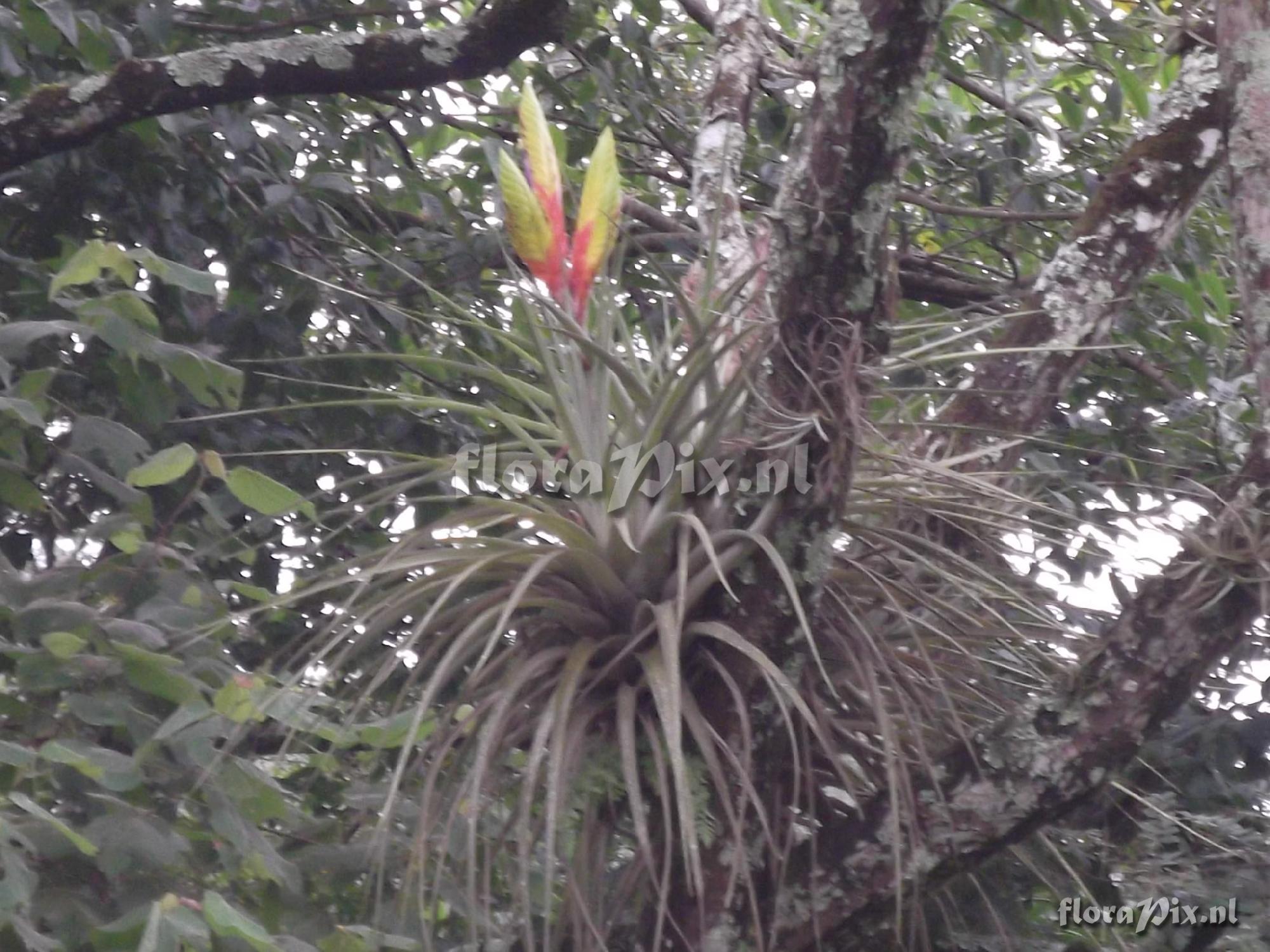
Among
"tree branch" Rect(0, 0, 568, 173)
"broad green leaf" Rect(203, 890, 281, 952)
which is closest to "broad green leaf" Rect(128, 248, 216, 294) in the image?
"tree branch" Rect(0, 0, 568, 173)

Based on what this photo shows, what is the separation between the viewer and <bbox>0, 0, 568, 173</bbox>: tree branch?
2.04 m

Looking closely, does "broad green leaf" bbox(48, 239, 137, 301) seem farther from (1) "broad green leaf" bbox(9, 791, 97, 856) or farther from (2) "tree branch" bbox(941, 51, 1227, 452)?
(2) "tree branch" bbox(941, 51, 1227, 452)

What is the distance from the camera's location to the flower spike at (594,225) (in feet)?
4.97

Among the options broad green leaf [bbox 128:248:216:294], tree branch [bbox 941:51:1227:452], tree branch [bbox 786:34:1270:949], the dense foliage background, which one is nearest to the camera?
tree branch [bbox 786:34:1270:949]

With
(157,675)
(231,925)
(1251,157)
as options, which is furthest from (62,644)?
(1251,157)

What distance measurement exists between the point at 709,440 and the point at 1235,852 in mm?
861

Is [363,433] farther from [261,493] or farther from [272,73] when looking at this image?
[261,493]

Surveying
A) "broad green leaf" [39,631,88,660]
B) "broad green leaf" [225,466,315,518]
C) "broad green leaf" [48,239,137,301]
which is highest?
"broad green leaf" [48,239,137,301]

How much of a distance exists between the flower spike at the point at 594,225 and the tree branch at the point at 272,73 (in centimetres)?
66

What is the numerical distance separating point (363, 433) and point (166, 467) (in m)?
0.73

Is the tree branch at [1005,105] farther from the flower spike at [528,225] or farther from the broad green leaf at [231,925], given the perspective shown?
the broad green leaf at [231,925]

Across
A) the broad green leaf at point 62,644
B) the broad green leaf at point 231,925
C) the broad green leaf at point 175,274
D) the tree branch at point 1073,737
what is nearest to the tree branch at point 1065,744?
the tree branch at point 1073,737

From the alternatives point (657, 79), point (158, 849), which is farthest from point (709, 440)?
point (657, 79)

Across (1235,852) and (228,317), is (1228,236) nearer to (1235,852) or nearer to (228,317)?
(1235,852)
